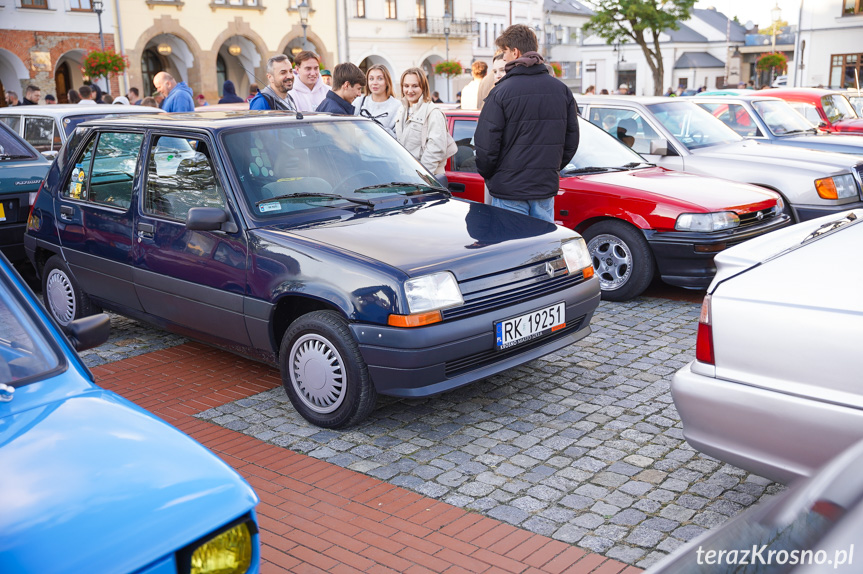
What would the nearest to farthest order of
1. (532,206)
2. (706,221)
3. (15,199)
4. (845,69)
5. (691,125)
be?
(532,206) → (706,221) → (15,199) → (691,125) → (845,69)

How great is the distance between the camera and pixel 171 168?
17.5ft

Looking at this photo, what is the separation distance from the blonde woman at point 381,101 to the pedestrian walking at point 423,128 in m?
0.41

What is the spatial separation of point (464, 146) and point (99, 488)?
20.5 ft

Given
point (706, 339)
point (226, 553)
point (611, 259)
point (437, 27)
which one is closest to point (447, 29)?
point (437, 27)

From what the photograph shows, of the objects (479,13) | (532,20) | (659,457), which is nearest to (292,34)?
(479,13)

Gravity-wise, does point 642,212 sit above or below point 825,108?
below

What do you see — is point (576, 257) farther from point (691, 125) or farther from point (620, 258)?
point (691, 125)

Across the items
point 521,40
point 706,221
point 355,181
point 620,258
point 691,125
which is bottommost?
point 620,258

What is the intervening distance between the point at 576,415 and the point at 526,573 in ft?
5.53

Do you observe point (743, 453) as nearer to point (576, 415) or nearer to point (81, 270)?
point (576, 415)

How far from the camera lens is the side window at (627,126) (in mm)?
8898

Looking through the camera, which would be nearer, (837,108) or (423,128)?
(423,128)

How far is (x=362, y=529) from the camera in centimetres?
354

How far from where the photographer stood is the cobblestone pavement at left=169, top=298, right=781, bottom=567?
358 centimetres
